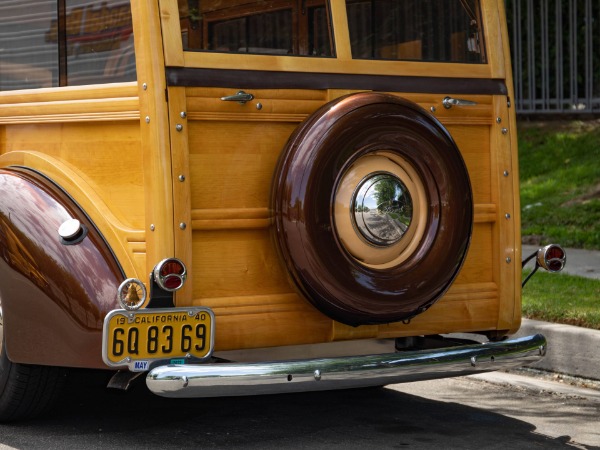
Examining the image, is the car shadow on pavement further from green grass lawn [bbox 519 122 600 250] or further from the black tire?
green grass lawn [bbox 519 122 600 250]

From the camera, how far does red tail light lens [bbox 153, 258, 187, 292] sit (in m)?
4.31

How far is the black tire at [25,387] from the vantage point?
4.77 metres

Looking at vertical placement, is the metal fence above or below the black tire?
above

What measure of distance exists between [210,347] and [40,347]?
744 mm

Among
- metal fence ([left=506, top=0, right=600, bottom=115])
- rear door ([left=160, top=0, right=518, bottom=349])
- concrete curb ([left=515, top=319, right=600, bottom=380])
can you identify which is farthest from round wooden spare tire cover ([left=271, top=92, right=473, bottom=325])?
metal fence ([left=506, top=0, right=600, bottom=115])

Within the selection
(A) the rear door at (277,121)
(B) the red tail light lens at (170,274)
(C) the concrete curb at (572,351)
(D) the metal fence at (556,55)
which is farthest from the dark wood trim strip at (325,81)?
(D) the metal fence at (556,55)

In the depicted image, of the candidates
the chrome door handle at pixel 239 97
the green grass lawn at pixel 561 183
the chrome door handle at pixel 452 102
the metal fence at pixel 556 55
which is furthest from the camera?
the metal fence at pixel 556 55

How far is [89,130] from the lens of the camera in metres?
4.81

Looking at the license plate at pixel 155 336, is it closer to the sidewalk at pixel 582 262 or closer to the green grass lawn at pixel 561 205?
the green grass lawn at pixel 561 205

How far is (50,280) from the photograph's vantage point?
4.51 m

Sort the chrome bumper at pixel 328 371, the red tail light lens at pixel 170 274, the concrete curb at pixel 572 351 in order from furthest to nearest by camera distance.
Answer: the concrete curb at pixel 572 351 < the red tail light lens at pixel 170 274 < the chrome bumper at pixel 328 371

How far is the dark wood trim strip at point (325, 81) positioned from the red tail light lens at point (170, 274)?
711 millimetres

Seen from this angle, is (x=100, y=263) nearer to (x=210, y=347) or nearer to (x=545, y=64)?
(x=210, y=347)

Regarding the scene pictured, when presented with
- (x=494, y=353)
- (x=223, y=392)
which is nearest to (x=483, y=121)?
(x=494, y=353)
